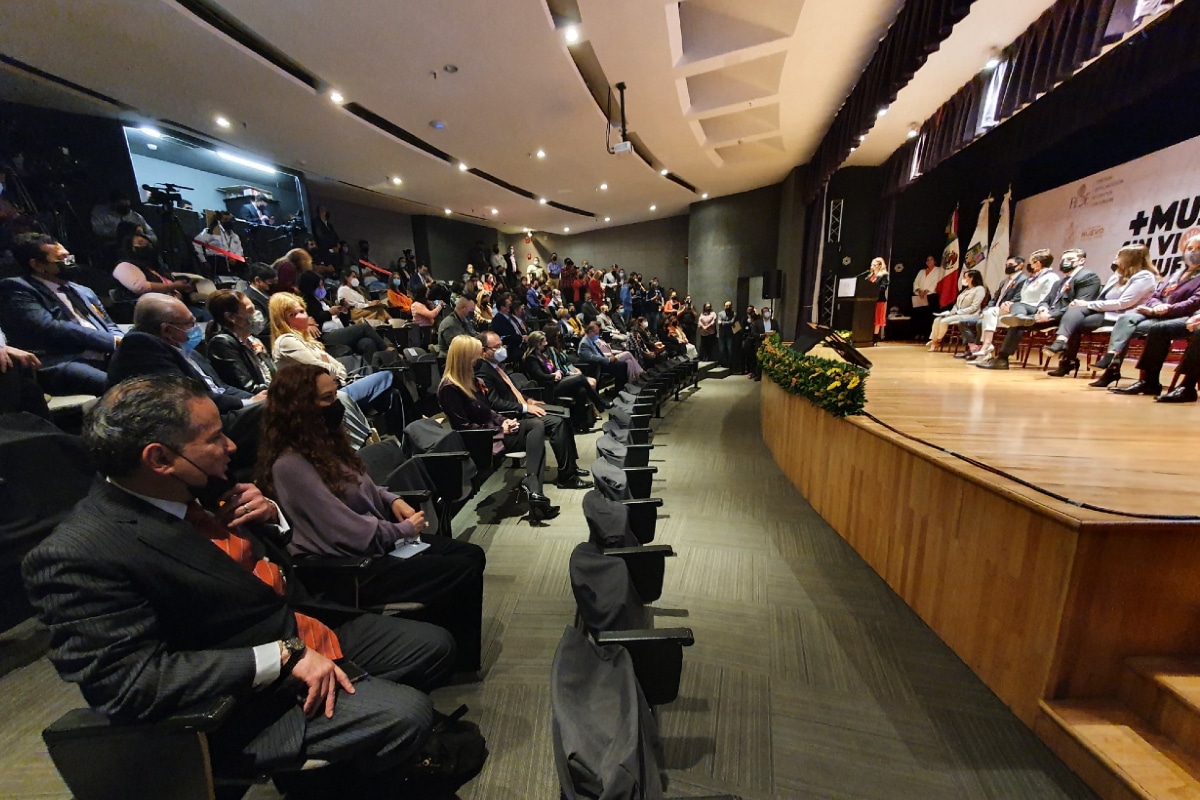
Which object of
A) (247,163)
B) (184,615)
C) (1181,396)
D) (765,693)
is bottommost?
(765,693)

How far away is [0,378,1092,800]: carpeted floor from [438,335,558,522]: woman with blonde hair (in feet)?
0.98

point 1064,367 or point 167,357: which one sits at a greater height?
point 167,357

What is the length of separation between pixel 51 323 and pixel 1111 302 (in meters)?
7.50

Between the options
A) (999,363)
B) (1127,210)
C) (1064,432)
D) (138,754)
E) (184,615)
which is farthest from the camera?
(1127,210)

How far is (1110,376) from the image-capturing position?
366 cm

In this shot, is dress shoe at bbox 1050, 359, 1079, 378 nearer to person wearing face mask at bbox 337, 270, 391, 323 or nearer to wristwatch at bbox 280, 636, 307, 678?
wristwatch at bbox 280, 636, 307, 678

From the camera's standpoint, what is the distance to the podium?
6.83m

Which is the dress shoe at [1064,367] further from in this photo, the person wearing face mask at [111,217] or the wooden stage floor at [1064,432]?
the person wearing face mask at [111,217]

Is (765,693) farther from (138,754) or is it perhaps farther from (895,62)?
(895,62)

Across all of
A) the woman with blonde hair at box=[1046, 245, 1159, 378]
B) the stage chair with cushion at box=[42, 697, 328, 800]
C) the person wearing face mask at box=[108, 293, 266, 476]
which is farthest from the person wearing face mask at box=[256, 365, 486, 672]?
the woman with blonde hair at box=[1046, 245, 1159, 378]

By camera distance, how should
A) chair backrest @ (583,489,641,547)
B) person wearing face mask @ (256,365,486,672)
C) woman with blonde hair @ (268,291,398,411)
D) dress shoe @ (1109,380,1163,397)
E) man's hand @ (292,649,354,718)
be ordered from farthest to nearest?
dress shoe @ (1109,380,1163,397) → woman with blonde hair @ (268,291,398,411) → chair backrest @ (583,489,641,547) → person wearing face mask @ (256,365,486,672) → man's hand @ (292,649,354,718)

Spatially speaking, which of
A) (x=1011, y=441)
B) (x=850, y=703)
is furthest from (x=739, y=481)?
(x=850, y=703)

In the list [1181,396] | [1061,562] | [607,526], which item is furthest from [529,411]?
[1181,396]

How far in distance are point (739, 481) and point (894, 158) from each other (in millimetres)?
6272
